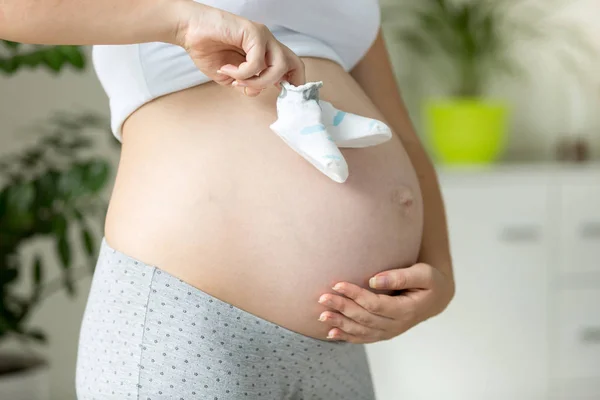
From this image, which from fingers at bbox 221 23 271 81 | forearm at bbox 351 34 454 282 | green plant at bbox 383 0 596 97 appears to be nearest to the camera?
fingers at bbox 221 23 271 81

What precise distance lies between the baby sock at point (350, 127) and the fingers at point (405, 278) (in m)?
0.14

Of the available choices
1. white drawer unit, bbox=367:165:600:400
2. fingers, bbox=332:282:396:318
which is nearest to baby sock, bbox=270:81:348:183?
fingers, bbox=332:282:396:318

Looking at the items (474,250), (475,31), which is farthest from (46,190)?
(475,31)

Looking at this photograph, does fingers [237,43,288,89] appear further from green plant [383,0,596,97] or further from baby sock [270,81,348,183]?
green plant [383,0,596,97]

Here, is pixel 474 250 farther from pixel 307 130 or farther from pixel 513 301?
pixel 307 130

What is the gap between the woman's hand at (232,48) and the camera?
0.67 meters

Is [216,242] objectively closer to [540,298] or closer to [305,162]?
[305,162]

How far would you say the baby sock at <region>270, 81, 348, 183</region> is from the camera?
711mm

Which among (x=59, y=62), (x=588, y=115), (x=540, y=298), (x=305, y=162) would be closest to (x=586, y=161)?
(x=588, y=115)

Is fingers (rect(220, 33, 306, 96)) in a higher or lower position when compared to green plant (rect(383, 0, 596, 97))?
lower

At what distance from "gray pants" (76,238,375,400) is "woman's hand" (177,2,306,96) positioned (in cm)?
20

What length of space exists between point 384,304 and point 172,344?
0.22 metres

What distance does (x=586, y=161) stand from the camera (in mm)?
2988

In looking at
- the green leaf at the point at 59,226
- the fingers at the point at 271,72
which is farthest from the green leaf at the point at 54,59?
the fingers at the point at 271,72
